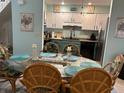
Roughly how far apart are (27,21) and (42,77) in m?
2.72

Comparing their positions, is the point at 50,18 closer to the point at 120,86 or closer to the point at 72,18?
the point at 72,18

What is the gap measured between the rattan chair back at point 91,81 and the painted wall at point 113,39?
2.41 meters

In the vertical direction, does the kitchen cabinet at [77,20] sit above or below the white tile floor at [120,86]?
above

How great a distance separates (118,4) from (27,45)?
2910 millimetres

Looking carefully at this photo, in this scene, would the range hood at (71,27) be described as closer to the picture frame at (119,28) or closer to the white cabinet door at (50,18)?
the white cabinet door at (50,18)

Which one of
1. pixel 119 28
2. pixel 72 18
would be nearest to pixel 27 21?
pixel 72 18

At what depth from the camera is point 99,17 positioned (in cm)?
582

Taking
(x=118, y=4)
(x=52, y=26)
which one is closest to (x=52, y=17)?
(x=52, y=26)

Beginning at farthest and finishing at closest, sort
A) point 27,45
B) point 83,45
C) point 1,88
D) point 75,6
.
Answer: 1. point 75,6
2. point 83,45
3. point 27,45
4. point 1,88

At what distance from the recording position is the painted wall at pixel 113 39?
3.63 meters

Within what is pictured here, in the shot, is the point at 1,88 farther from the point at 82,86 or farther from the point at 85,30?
the point at 85,30

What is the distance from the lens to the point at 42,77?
170 cm

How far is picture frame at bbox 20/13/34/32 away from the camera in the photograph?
13.1ft

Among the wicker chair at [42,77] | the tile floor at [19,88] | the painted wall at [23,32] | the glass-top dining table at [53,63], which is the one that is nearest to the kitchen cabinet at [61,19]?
the painted wall at [23,32]
